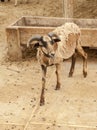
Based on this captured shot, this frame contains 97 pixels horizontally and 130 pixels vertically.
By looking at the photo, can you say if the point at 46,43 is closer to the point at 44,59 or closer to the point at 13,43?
the point at 44,59

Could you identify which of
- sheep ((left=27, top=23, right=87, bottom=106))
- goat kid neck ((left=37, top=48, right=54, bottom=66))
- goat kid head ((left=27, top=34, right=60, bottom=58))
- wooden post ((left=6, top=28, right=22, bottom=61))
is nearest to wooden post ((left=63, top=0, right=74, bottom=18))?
wooden post ((left=6, top=28, right=22, bottom=61))

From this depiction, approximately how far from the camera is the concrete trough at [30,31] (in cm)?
762

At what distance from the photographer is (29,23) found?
8844 mm

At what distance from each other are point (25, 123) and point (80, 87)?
1.64m

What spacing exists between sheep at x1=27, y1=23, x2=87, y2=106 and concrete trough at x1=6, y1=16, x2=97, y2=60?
2.38 feet

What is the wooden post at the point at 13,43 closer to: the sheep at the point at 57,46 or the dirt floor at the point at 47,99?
the dirt floor at the point at 47,99

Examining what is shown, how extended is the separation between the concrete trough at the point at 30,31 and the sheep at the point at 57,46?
2.38 ft

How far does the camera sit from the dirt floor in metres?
5.53

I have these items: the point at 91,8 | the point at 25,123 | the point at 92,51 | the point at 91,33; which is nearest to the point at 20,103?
the point at 25,123

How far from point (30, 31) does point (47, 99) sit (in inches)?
85.0

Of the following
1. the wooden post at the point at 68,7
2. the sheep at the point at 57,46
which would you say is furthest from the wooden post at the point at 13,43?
the wooden post at the point at 68,7

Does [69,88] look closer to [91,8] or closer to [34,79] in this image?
[34,79]

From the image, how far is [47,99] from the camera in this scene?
20.7ft

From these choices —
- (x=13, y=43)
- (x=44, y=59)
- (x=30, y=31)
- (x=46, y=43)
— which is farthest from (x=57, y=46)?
(x=13, y=43)
